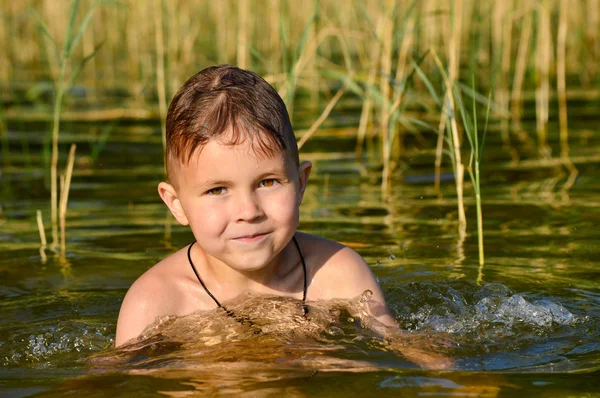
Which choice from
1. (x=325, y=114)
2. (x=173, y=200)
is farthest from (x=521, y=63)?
(x=173, y=200)

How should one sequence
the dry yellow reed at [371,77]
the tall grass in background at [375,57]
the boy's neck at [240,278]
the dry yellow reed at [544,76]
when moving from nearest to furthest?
the boy's neck at [240,278]
the tall grass in background at [375,57]
the dry yellow reed at [371,77]
the dry yellow reed at [544,76]

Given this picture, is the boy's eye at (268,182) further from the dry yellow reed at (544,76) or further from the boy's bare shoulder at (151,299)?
the dry yellow reed at (544,76)

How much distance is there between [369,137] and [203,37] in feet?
26.6

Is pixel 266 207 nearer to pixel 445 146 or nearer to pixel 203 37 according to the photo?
pixel 445 146

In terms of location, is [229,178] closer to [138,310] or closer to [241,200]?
[241,200]

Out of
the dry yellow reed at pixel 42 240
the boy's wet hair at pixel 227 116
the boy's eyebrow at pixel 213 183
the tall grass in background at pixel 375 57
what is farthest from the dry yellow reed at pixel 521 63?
the boy's eyebrow at pixel 213 183

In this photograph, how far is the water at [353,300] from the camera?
277cm

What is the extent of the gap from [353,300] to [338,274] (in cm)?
13

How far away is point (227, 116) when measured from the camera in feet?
10.1

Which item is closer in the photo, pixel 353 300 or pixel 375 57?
pixel 353 300

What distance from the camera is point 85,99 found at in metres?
10.0

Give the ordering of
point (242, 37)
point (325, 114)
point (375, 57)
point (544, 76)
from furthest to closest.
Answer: point (544, 76) < point (242, 37) < point (375, 57) < point (325, 114)

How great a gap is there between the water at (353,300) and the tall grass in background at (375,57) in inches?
10.9

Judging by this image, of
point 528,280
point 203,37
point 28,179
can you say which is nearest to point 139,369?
point 528,280
